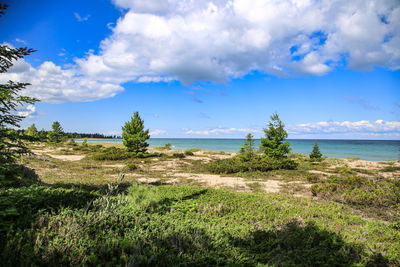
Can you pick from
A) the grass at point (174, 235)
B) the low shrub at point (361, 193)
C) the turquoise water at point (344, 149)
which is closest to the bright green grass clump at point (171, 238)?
the grass at point (174, 235)

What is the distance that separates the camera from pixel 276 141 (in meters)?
21.8

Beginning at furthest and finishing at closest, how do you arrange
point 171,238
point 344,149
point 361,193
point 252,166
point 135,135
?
1. point 344,149
2. point 135,135
3. point 252,166
4. point 361,193
5. point 171,238

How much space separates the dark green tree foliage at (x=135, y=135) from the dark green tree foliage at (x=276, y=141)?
56.0 feet

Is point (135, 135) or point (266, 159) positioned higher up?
point (135, 135)

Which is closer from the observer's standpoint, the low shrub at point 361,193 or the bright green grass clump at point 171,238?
the bright green grass clump at point 171,238

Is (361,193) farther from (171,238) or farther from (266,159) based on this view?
(266,159)

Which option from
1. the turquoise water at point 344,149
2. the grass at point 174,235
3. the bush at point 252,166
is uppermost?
the grass at point 174,235

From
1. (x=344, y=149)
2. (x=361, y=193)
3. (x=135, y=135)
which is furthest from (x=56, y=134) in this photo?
(x=344, y=149)

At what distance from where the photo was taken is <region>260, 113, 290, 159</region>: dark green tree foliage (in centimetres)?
2139

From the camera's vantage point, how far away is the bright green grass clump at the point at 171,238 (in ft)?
9.29

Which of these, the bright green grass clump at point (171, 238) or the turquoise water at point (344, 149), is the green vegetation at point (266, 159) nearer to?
the bright green grass clump at point (171, 238)

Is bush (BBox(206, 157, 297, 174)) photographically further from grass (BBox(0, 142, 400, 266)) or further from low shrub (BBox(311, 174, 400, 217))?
grass (BBox(0, 142, 400, 266))

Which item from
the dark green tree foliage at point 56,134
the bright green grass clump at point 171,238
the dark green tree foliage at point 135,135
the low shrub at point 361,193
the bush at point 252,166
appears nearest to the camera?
the bright green grass clump at point 171,238

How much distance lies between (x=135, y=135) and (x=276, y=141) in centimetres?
1952
